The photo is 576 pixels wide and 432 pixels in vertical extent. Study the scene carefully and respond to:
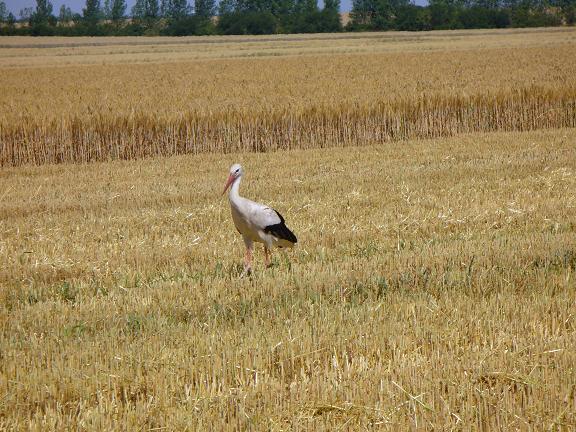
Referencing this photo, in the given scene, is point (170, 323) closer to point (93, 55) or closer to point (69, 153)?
point (69, 153)

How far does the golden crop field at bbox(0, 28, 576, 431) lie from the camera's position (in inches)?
203

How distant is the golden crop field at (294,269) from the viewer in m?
5.16

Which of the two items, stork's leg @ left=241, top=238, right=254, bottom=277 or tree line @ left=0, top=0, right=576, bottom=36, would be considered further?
tree line @ left=0, top=0, right=576, bottom=36

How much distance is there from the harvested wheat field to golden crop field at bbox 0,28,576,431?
2 centimetres

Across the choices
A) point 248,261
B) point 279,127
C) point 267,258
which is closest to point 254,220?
point 248,261

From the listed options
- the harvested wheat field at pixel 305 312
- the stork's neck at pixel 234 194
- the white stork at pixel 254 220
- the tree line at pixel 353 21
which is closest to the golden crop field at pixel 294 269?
the harvested wheat field at pixel 305 312

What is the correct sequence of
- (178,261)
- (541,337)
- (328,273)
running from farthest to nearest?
(178,261), (328,273), (541,337)

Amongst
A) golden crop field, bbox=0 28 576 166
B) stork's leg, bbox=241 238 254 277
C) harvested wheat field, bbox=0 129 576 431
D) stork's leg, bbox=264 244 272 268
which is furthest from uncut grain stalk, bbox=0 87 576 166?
stork's leg, bbox=241 238 254 277

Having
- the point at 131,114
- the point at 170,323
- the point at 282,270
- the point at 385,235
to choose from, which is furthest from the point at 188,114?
the point at 170,323

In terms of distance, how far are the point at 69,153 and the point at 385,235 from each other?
12.5 metres

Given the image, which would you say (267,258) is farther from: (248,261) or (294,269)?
(294,269)

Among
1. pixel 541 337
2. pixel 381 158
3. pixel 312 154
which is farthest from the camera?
pixel 312 154

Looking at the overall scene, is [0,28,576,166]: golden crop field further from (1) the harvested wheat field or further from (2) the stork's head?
(2) the stork's head

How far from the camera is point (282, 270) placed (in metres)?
8.72
